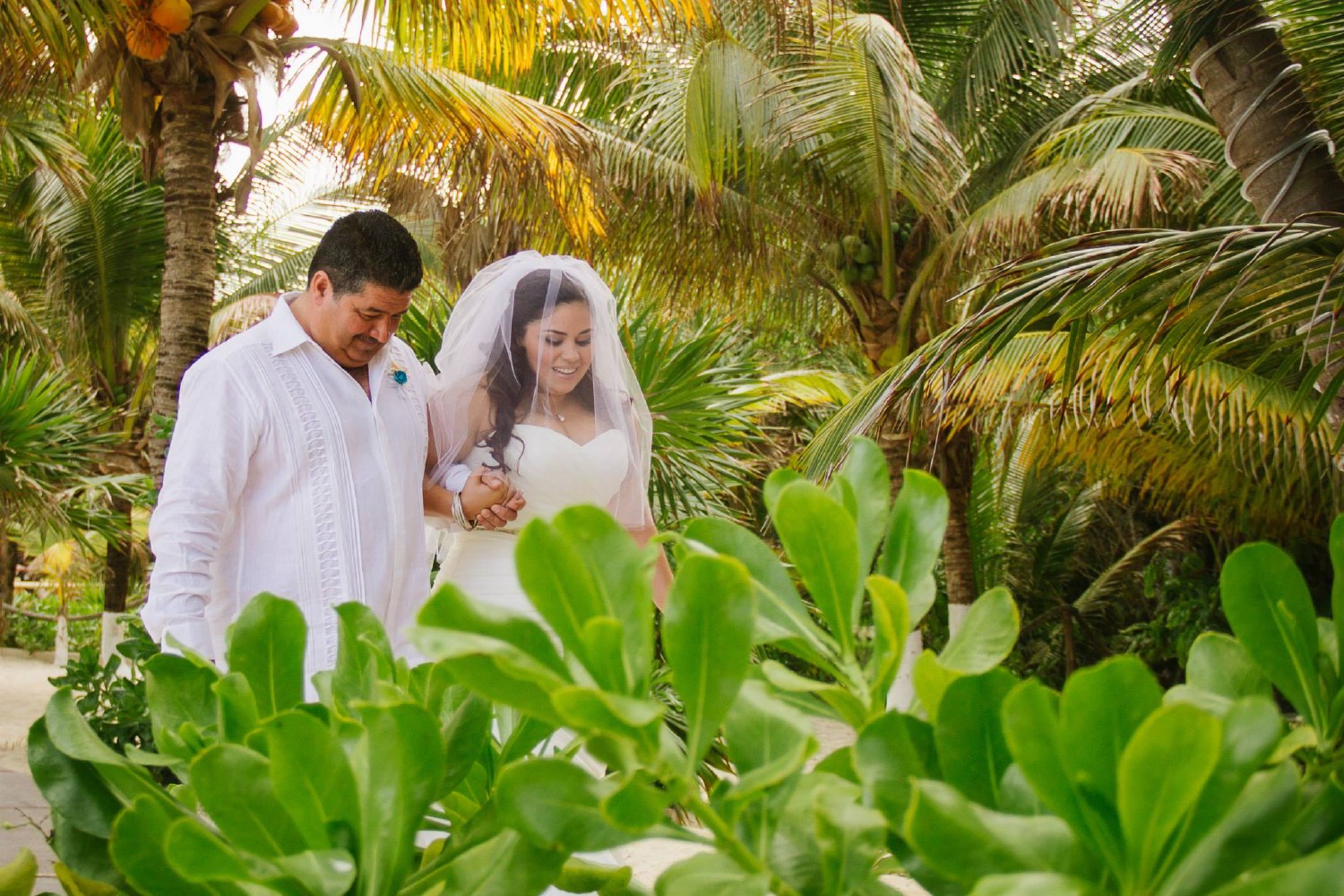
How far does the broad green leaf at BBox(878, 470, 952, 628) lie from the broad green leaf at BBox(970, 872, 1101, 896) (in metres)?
0.16

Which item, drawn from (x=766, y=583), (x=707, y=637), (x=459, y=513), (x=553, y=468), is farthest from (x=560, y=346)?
(x=707, y=637)

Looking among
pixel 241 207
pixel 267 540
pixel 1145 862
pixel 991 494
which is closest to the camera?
pixel 1145 862

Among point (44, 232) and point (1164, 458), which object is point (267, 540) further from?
point (44, 232)

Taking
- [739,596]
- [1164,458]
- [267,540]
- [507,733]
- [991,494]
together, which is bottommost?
[991,494]

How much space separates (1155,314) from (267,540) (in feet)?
7.38

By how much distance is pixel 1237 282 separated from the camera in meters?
Answer: 2.61

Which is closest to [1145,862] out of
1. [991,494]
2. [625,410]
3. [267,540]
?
[267,540]

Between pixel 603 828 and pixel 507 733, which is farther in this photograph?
pixel 507 733

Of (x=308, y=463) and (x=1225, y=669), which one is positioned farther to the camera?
(x=308, y=463)

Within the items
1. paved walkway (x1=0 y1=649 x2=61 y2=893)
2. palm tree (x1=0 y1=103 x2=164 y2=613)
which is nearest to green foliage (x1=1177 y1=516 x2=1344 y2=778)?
paved walkway (x1=0 y1=649 x2=61 y2=893)

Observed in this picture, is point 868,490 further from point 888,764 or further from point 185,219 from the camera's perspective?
point 185,219

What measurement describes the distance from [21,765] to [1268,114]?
6922mm

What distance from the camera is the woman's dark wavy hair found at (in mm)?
3486

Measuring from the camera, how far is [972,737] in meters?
0.44
